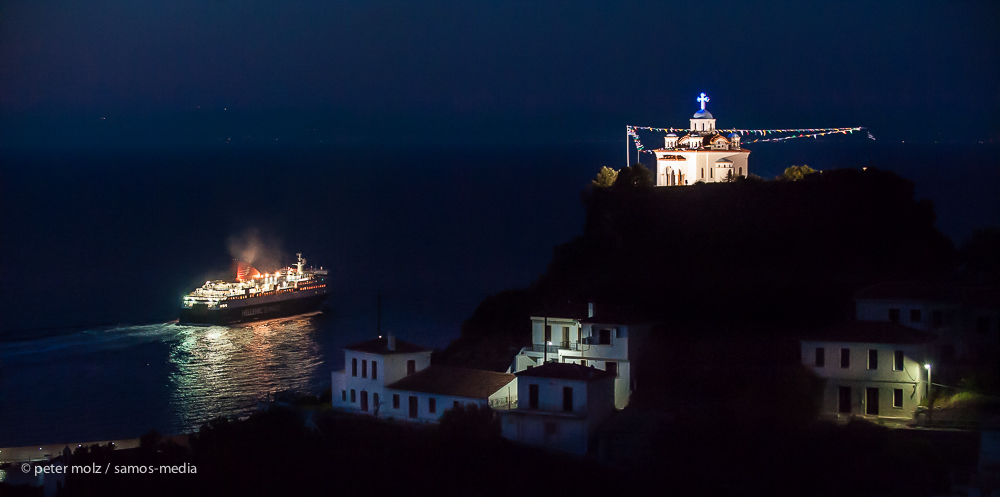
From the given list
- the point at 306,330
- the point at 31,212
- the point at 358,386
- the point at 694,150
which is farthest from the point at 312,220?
the point at 358,386

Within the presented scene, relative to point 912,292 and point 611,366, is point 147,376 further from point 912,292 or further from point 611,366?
point 912,292

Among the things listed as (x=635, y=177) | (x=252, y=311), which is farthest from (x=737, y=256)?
(x=252, y=311)

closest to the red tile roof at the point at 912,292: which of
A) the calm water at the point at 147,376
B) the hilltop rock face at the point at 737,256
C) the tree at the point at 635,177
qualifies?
the hilltop rock face at the point at 737,256

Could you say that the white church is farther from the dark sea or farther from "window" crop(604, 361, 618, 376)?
"window" crop(604, 361, 618, 376)

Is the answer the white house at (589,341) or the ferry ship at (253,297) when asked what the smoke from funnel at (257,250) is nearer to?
the ferry ship at (253,297)

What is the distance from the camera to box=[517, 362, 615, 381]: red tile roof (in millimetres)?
25375

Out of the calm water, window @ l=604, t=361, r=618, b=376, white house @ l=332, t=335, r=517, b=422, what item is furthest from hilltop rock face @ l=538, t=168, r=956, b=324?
the calm water

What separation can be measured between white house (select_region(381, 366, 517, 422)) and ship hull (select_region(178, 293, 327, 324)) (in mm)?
34194

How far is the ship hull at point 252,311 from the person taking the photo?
196 ft

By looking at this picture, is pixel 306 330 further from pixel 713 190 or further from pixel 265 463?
pixel 265 463

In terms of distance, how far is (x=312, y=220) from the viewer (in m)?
106

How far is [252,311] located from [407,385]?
36.0 m

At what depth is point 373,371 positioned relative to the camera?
28.2m

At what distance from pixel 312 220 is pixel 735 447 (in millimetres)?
84724
